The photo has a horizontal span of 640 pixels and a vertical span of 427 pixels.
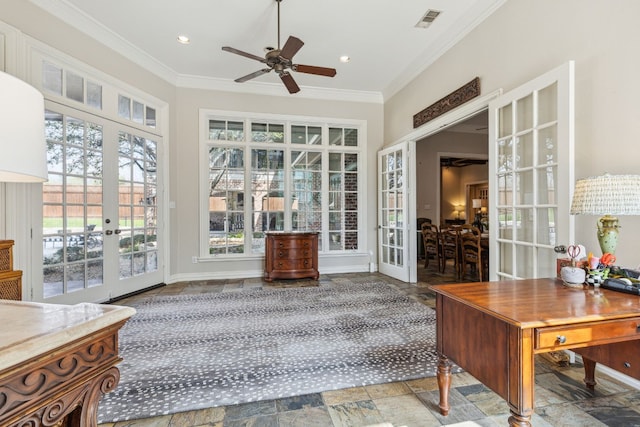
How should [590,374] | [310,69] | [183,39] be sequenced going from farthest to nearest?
[183,39], [310,69], [590,374]

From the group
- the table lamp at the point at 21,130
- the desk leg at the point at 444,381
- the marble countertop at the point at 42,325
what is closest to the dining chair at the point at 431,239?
the desk leg at the point at 444,381

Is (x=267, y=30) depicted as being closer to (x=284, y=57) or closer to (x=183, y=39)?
(x=284, y=57)

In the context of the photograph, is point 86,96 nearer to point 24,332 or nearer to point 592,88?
point 24,332

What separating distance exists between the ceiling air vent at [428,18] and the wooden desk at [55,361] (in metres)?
4.02

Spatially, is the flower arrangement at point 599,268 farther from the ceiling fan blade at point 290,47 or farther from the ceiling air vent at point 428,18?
the ceiling air vent at point 428,18

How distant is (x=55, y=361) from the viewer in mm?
786

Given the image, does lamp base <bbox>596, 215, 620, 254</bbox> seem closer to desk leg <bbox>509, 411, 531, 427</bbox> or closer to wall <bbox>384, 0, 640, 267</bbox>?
wall <bbox>384, 0, 640, 267</bbox>

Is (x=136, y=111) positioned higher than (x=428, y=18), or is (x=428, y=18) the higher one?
(x=428, y=18)

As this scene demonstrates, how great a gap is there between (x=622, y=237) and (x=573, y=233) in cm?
26

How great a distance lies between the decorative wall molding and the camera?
3.38m

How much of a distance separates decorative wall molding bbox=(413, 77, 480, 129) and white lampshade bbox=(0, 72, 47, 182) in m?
3.72

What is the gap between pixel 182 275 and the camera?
505 centimetres

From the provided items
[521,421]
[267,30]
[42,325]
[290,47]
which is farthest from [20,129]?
[267,30]

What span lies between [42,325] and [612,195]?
98.7 inches
